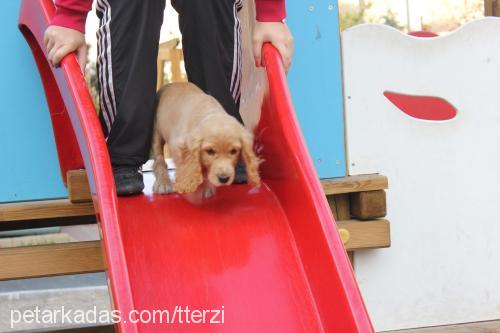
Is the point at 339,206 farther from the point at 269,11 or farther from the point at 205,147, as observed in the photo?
the point at 205,147

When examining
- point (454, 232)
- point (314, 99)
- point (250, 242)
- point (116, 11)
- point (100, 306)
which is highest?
point (116, 11)

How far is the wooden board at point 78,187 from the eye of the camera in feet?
9.81

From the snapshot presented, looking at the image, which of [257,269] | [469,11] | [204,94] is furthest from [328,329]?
[469,11]

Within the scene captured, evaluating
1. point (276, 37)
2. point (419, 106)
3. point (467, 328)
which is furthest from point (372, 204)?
point (276, 37)

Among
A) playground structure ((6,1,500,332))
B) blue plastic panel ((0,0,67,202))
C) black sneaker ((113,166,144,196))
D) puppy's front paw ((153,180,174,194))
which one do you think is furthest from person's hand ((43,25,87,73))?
playground structure ((6,1,500,332))

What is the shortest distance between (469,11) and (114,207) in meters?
17.7

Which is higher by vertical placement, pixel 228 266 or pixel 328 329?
pixel 228 266

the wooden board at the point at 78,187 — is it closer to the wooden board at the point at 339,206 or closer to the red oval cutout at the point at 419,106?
the wooden board at the point at 339,206

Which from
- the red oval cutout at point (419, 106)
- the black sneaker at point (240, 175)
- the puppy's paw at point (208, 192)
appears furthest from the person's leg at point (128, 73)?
the red oval cutout at point (419, 106)

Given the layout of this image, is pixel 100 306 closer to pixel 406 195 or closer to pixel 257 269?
pixel 406 195

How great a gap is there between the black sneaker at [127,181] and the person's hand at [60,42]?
35cm

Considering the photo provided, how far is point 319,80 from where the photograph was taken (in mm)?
3387

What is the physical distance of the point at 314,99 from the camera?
338 centimetres

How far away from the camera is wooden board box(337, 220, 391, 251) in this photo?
3281 millimetres
